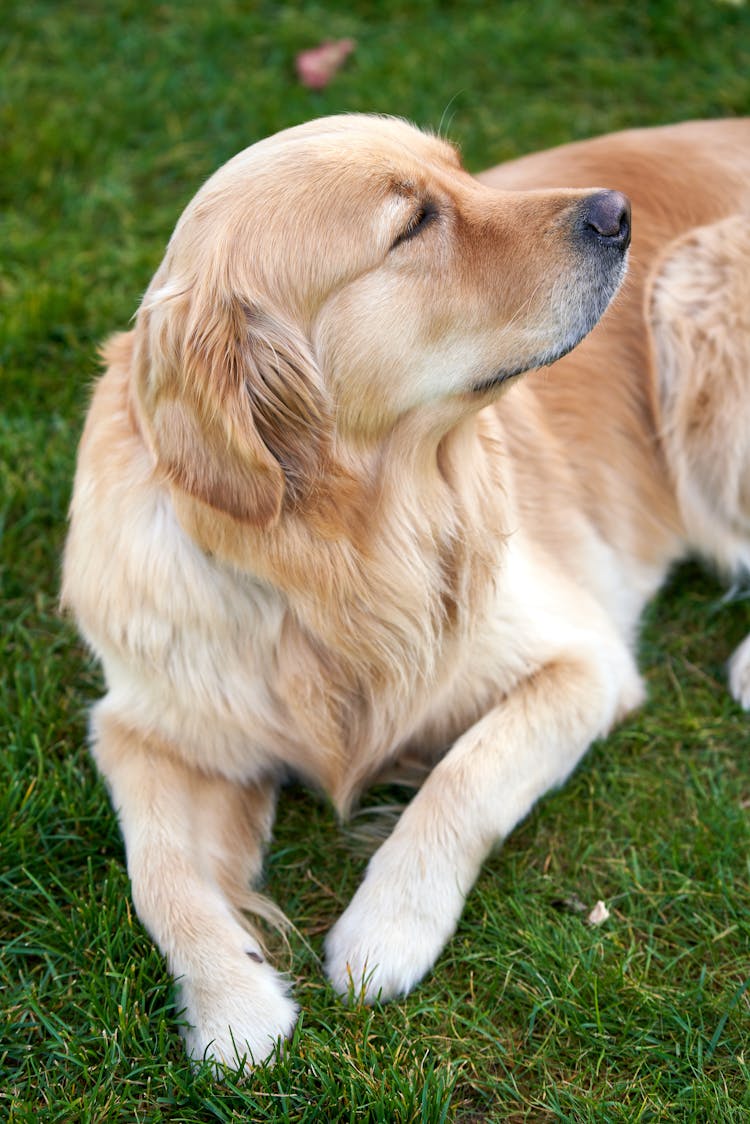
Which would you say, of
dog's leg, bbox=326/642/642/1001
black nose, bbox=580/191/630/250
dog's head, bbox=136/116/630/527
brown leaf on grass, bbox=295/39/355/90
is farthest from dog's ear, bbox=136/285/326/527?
brown leaf on grass, bbox=295/39/355/90

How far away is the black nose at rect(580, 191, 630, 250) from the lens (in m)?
2.38

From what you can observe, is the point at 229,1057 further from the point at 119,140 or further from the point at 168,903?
the point at 119,140

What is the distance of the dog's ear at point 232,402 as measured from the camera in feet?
7.14

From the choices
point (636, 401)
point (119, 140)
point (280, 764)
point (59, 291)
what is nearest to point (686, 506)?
point (636, 401)

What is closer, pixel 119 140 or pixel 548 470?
pixel 548 470

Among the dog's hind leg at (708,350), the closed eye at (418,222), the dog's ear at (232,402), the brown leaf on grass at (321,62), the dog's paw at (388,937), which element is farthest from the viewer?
the brown leaf on grass at (321,62)

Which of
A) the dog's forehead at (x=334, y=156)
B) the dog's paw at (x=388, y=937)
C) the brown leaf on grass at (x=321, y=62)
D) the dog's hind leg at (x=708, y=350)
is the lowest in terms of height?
the dog's paw at (x=388, y=937)

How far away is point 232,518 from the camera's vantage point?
2.22 meters

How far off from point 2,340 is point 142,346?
1.87 meters

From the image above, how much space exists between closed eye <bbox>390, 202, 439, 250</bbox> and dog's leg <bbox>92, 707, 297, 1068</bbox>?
1245mm

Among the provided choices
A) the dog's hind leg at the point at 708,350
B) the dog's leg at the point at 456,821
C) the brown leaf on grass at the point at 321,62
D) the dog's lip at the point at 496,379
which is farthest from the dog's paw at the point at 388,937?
the brown leaf on grass at the point at 321,62

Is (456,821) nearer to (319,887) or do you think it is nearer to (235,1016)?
(319,887)

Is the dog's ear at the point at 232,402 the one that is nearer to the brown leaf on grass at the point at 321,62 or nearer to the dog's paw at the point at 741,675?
the dog's paw at the point at 741,675

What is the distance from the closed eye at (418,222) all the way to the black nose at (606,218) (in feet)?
1.00
